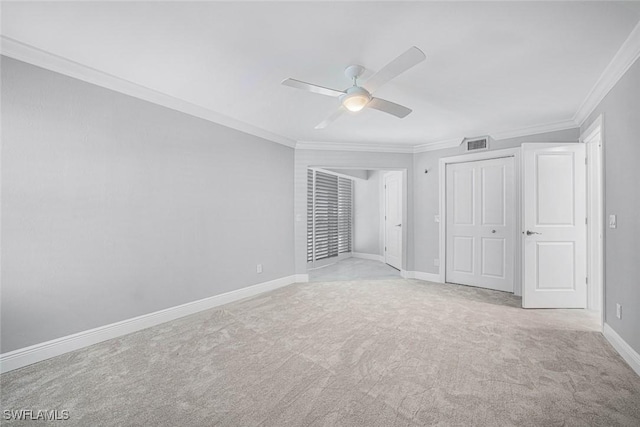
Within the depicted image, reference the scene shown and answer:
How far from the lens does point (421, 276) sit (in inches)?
206

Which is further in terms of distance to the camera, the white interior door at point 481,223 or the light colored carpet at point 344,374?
the white interior door at point 481,223

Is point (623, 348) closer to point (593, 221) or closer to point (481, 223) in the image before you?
point (593, 221)

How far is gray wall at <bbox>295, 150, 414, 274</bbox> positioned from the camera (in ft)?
16.5

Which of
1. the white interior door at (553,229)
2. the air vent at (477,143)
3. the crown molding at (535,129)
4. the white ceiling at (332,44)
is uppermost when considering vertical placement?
the white ceiling at (332,44)

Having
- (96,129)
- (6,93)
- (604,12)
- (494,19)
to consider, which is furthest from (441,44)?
(6,93)

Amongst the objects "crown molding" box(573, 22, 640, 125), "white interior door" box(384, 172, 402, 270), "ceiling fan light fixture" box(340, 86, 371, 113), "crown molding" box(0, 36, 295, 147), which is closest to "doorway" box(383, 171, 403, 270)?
"white interior door" box(384, 172, 402, 270)

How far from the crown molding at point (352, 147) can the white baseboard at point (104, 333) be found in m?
2.53

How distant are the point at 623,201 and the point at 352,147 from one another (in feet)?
11.5

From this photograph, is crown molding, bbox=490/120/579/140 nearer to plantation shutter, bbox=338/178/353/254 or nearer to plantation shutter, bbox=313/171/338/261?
plantation shutter, bbox=313/171/338/261

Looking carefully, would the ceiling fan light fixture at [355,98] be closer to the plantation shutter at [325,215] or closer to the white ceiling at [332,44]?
the white ceiling at [332,44]

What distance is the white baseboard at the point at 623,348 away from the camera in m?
2.17

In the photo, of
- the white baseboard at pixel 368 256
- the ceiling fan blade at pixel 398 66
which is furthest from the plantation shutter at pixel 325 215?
the ceiling fan blade at pixel 398 66

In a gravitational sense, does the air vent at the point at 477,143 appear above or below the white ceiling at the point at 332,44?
below

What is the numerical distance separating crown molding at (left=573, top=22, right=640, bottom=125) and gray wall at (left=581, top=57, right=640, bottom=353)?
0.05m
